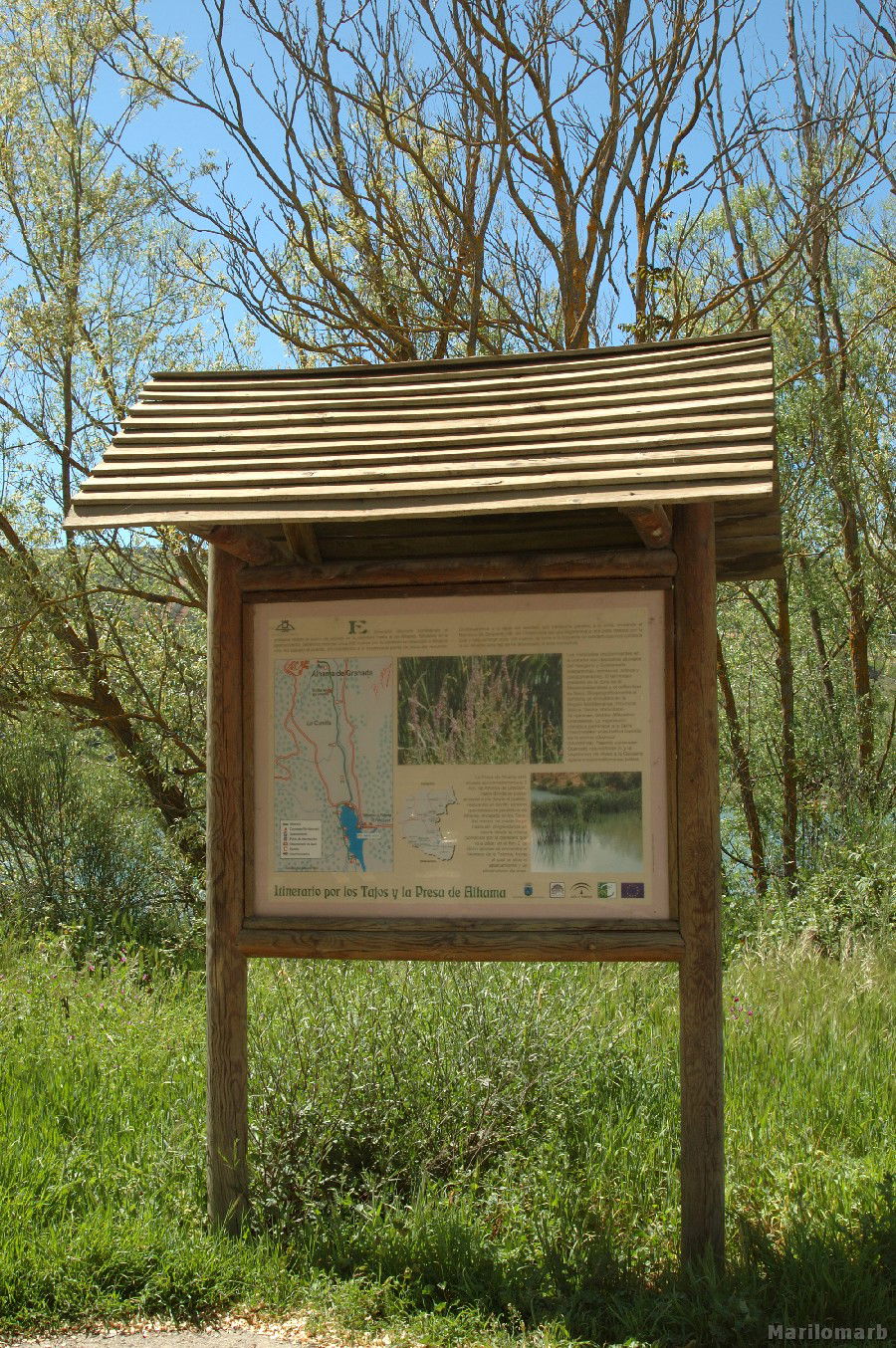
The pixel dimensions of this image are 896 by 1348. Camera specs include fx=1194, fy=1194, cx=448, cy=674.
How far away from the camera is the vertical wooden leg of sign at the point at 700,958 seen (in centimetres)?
381

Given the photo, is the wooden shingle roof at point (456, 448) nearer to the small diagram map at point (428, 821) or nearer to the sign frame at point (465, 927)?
the sign frame at point (465, 927)

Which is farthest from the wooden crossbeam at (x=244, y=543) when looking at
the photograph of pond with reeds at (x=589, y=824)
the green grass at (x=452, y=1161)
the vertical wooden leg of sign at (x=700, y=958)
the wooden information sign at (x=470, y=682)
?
the green grass at (x=452, y=1161)

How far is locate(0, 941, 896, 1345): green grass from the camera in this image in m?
3.67

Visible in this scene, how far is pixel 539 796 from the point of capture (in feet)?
13.0

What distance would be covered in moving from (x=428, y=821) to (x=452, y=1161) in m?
1.38

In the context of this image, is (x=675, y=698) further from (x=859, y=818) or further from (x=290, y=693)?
(x=859, y=818)

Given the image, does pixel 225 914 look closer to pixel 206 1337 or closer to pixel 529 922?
pixel 529 922

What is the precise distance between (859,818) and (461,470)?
6.15m

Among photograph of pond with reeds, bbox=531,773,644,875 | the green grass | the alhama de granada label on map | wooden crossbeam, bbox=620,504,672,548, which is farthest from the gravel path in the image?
wooden crossbeam, bbox=620,504,672,548

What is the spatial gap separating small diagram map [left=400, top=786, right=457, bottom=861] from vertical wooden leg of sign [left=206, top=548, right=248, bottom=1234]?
0.62 m

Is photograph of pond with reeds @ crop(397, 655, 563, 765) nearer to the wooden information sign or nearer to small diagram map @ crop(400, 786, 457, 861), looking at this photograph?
the wooden information sign

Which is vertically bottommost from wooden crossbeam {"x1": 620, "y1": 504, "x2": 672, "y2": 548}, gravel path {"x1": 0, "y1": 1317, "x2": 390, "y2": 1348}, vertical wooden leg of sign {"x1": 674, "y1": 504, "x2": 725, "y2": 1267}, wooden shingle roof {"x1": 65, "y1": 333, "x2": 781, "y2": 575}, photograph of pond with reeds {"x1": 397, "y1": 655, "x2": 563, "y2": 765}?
gravel path {"x1": 0, "y1": 1317, "x2": 390, "y2": 1348}

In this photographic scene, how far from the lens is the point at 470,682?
4047 millimetres

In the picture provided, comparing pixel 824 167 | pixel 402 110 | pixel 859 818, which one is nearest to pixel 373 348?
pixel 402 110
